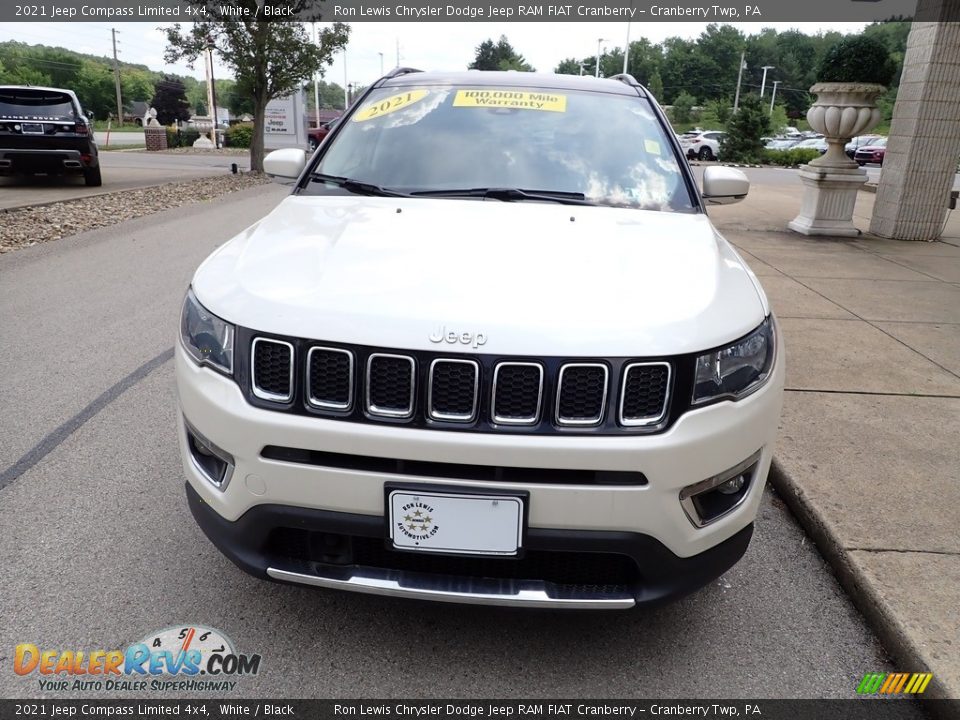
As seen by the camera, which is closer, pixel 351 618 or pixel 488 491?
pixel 488 491

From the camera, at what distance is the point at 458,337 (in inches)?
73.6

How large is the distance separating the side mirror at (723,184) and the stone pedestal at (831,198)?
7.41 meters

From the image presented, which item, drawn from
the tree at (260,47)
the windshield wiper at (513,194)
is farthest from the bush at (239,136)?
the windshield wiper at (513,194)

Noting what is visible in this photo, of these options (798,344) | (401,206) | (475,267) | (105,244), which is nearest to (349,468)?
(475,267)

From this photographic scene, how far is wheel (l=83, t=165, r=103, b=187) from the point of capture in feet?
48.5

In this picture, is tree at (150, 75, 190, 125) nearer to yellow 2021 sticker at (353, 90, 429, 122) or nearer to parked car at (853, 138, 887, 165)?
parked car at (853, 138, 887, 165)

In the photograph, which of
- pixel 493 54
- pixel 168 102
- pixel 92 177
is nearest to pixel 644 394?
pixel 92 177

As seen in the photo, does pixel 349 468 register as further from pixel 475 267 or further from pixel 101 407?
pixel 101 407

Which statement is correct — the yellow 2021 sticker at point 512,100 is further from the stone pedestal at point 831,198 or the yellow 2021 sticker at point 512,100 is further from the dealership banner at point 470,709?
the stone pedestal at point 831,198

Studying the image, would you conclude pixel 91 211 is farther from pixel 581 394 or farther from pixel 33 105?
pixel 581 394

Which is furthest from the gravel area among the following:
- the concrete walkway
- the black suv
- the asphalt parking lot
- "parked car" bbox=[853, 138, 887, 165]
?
"parked car" bbox=[853, 138, 887, 165]

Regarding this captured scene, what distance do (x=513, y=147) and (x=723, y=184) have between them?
3.67ft

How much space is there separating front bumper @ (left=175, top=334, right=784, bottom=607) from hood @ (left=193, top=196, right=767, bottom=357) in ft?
0.75

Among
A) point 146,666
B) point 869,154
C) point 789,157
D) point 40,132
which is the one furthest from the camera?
point 789,157
